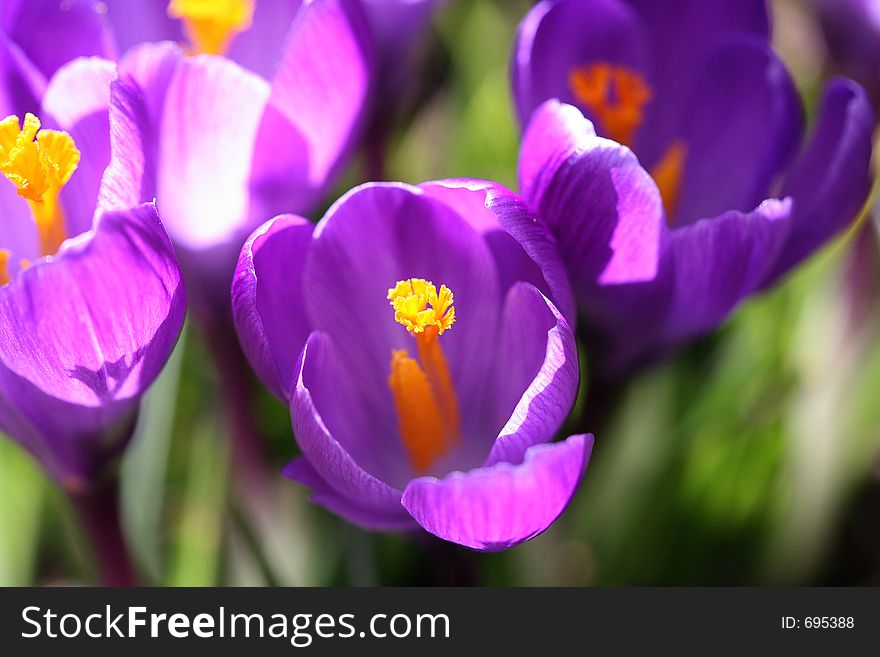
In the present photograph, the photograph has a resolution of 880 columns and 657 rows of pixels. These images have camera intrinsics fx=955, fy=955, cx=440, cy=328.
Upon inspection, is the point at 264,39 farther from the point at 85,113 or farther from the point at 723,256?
the point at 723,256

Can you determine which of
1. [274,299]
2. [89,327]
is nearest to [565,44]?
[274,299]

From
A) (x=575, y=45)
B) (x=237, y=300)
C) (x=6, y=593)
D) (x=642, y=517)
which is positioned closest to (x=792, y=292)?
(x=642, y=517)

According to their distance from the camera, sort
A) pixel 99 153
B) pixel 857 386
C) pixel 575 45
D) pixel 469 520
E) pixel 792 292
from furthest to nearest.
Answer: pixel 792 292 → pixel 857 386 → pixel 575 45 → pixel 99 153 → pixel 469 520

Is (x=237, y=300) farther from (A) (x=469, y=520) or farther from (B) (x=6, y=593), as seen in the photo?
(B) (x=6, y=593)

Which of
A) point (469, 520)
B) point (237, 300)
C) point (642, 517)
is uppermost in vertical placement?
point (237, 300)

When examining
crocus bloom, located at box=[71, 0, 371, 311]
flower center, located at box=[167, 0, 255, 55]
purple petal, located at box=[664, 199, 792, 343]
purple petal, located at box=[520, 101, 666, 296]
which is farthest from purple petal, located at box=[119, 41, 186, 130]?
purple petal, located at box=[664, 199, 792, 343]

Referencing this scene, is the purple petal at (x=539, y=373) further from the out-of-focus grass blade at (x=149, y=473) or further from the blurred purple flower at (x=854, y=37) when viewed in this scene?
the blurred purple flower at (x=854, y=37)
